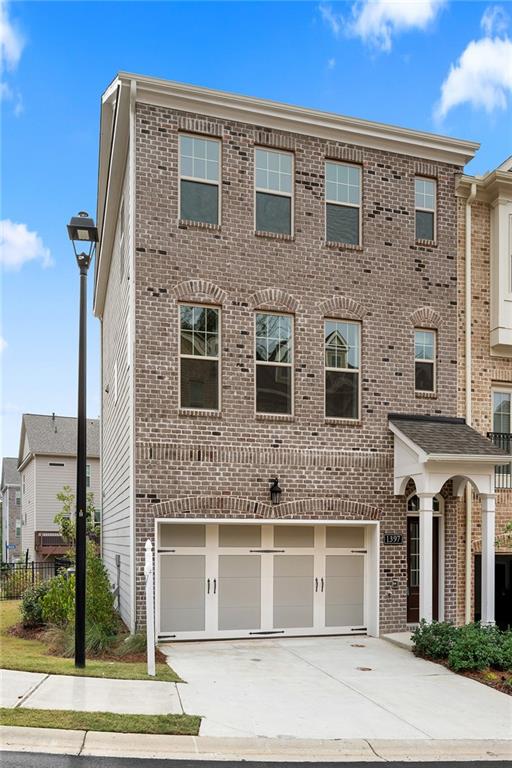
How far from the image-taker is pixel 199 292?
540 inches

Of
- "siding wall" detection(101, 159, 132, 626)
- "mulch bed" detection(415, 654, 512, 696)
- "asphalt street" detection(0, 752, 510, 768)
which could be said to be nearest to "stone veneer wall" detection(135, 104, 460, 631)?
"siding wall" detection(101, 159, 132, 626)

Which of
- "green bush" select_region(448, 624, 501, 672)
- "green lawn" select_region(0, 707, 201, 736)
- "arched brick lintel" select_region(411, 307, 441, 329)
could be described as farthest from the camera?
"arched brick lintel" select_region(411, 307, 441, 329)

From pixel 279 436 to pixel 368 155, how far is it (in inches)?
240

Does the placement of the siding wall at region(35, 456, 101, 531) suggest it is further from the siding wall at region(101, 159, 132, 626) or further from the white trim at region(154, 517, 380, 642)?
the white trim at region(154, 517, 380, 642)

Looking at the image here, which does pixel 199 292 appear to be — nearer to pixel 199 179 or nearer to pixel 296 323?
pixel 296 323

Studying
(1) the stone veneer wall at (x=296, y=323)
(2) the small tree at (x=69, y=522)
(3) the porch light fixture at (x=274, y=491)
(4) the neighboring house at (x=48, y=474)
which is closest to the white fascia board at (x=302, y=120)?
(1) the stone veneer wall at (x=296, y=323)

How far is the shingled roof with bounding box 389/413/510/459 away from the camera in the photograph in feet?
44.7

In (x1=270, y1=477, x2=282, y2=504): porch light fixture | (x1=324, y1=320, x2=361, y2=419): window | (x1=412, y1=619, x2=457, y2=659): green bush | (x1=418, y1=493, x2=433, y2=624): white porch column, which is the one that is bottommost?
(x1=412, y1=619, x2=457, y2=659): green bush

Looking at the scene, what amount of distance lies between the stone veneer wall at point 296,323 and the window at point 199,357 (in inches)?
7.8

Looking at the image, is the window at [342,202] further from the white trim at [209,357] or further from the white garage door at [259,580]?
the white garage door at [259,580]

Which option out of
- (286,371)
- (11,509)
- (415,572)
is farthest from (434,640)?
(11,509)

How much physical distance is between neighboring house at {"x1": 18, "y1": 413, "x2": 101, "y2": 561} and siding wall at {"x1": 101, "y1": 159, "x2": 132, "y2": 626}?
19613mm

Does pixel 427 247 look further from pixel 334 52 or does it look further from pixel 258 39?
pixel 258 39

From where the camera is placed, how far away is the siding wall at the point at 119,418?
46.3 ft
